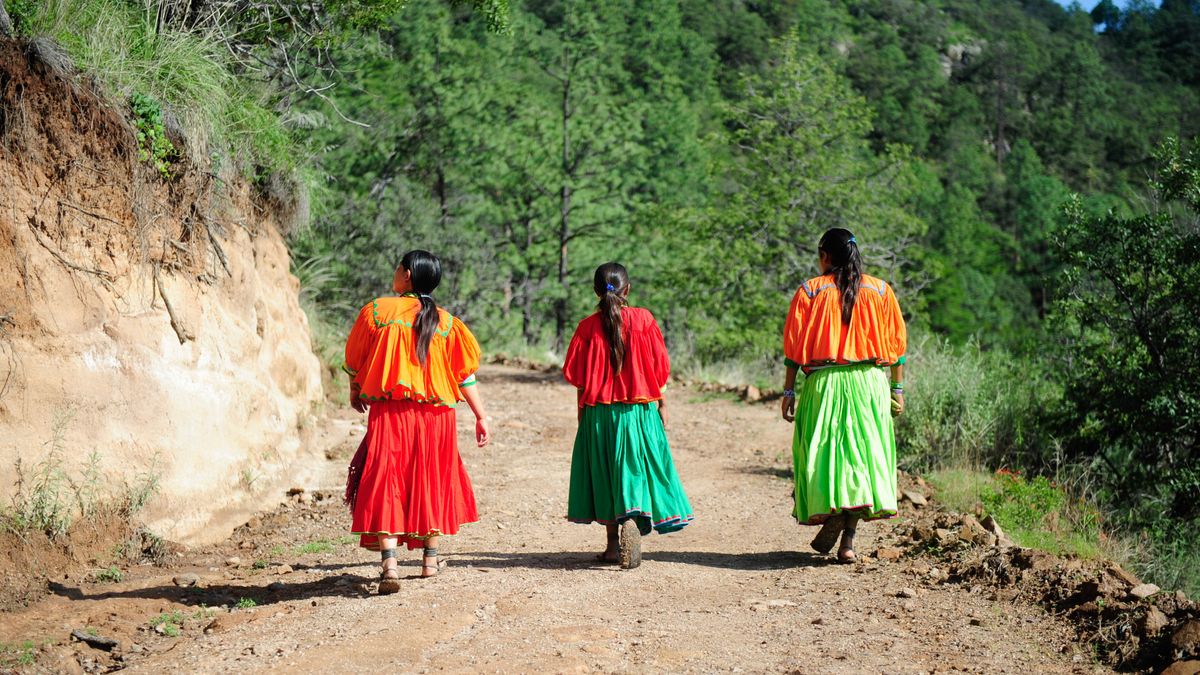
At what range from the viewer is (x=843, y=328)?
6.30m

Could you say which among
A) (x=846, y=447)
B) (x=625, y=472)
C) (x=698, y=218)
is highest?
(x=698, y=218)

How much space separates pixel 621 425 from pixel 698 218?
14.5 metres

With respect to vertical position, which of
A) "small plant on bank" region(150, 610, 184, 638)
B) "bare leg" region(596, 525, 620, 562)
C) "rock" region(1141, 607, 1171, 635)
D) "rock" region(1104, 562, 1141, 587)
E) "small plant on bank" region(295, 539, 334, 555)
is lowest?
"small plant on bank" region(295, 539, 334, 555)

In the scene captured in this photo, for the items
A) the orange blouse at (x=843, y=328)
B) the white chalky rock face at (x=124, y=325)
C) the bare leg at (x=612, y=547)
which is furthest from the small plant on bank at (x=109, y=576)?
the orange blouse at (x=843, y=328)

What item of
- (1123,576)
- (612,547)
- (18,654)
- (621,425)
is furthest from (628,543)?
(18,654)

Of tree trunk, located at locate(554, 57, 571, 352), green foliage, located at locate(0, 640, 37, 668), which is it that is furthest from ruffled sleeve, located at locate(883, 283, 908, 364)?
tree trunk, located at locate(554, 57, 571, 352)

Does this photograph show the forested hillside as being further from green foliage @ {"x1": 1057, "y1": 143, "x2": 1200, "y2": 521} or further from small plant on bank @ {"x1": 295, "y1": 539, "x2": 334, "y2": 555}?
small plant on bank @ {"x1": 295, "y1": 539, "x2": 334, "y2": 555}

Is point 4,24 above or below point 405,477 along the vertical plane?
above

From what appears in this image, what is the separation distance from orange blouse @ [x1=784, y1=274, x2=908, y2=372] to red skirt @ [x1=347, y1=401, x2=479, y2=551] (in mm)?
2118

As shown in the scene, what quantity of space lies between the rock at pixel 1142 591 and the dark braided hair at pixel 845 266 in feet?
6.78

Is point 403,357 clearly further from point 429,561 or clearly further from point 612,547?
point 612,547

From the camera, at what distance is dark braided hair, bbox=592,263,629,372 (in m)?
6.27

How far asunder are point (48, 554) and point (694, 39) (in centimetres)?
4910

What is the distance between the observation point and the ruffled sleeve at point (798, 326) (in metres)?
6.38
